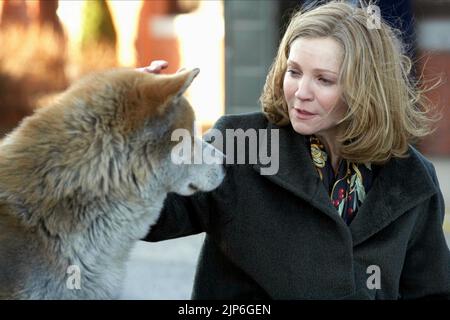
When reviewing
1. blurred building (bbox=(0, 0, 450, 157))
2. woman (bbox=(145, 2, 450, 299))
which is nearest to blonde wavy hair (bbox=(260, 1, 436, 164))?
woman (bbox=(145, 2, 450, 299))

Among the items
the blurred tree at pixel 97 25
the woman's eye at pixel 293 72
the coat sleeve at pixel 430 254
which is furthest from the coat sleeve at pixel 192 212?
the blurred tree at pixel 97 25

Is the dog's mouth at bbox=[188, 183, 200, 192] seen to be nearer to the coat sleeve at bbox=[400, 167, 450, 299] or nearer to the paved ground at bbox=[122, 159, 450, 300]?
the coat sleeve at bbox=[400, 167, 450, 299]

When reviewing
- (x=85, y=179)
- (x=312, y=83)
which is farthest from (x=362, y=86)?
(x=85, y=179)

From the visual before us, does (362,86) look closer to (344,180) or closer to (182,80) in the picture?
(344,180)

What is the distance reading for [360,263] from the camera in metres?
2.64

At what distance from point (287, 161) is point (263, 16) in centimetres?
524

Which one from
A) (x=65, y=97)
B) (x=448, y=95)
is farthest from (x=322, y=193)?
(x=448, y=95)

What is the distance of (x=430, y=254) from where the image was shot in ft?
9.14

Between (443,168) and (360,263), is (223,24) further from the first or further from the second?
(360,263)

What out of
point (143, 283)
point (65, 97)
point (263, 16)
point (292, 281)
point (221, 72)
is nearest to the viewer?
point (65, 97)

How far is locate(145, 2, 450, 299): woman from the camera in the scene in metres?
2.58

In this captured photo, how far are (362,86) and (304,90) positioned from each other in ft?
0.71

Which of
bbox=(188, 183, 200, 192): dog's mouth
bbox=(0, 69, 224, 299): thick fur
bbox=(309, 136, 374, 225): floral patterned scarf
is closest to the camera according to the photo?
bbox=(0, 69, 224, 299): thick fur

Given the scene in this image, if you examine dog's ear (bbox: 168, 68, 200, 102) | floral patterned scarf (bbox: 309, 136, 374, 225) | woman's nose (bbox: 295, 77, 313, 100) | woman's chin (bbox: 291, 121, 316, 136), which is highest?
woman's nose (bbox: 295, 77, 313, 100)
